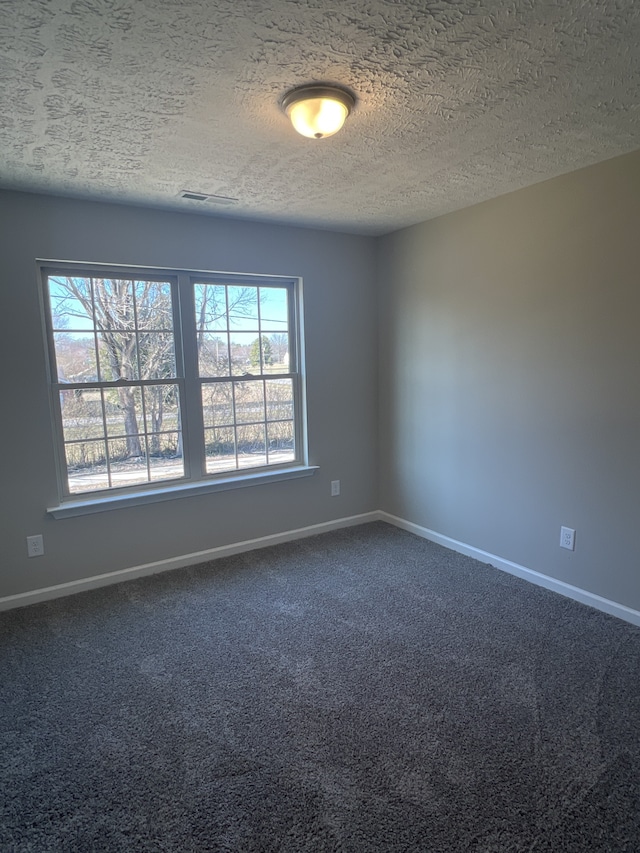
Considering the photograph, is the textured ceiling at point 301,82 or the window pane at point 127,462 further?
the window pane at point 127,462

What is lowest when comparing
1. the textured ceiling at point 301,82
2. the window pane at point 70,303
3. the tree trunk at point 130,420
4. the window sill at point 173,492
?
the window sill at point 173,492

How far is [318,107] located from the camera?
175 centimetres

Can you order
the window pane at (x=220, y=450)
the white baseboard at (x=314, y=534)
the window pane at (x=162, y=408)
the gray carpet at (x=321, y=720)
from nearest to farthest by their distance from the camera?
1. the gray carpet at (x=321, y=720)
2. the white baseboard at (x=314, y=534)
3. the window pane at (x=162, y=408)
4. the window pane at (x=220, y=450)

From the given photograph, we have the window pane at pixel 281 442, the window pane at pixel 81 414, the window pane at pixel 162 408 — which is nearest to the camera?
the window pane at pixel 81 414

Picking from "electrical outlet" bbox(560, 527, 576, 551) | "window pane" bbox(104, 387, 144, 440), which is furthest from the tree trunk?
"electrical outlet" bbox(560, 527, 576, 551)

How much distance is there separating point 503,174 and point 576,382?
122 cm

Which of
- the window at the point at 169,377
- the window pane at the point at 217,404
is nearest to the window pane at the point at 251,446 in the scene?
the window at the point at 169,377

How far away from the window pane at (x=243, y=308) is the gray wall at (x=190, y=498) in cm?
18

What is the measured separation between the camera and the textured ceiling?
1.36 metres

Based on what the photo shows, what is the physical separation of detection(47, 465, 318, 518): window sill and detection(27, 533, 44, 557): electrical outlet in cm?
17

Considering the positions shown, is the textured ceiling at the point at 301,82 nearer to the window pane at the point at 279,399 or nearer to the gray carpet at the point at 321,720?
the window pane at the point at 279,399

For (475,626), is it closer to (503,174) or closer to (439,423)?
(439,423)

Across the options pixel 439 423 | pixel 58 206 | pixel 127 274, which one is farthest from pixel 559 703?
pixel 58 206

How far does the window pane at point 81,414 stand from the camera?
303cm
